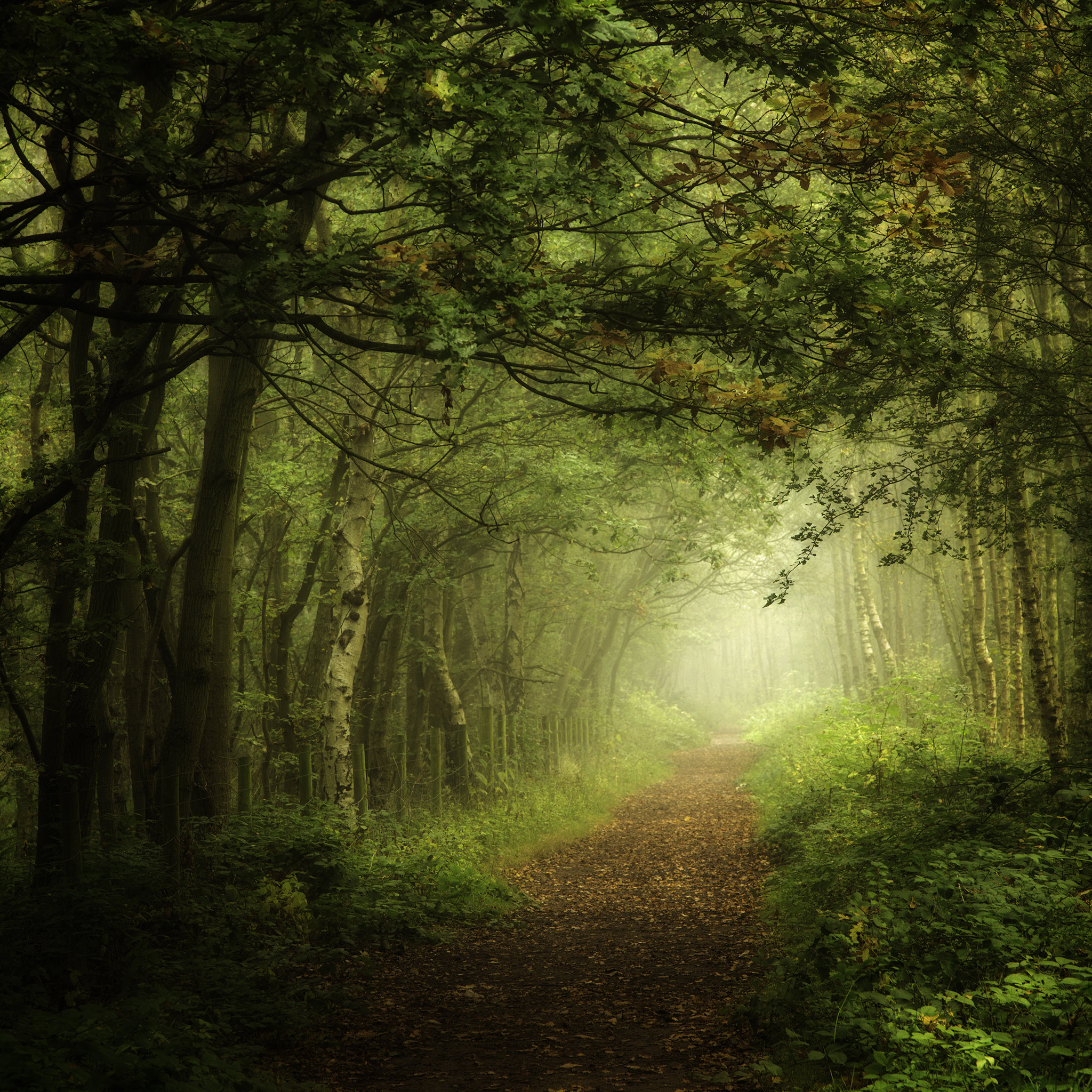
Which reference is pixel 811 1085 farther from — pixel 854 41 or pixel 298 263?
pixel 854 41

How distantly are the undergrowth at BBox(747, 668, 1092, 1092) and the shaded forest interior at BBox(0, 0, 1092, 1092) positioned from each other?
36 mm

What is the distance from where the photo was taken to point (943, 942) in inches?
206

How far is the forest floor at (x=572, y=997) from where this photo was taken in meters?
5.27

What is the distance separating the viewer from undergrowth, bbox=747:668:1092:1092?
405 cm

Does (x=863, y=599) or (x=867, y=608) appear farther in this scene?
(x=863, y=599)

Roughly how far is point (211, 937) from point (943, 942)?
501cm


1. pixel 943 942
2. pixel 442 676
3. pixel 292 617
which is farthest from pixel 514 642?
pixel 943 942

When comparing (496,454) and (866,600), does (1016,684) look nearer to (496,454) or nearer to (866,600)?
(496,454)

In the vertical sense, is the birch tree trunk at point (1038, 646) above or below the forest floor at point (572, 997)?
above

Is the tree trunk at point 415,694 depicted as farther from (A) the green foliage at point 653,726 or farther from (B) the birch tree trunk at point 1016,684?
(A) the green foliage at point 653,726

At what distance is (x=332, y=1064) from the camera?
17.9 ft

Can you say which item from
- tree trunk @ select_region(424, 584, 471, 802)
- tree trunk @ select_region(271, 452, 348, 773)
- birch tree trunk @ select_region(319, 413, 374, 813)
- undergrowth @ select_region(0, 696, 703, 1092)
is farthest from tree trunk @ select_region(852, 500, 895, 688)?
undergrowth @ select_region(0, 696, 703, 1092)

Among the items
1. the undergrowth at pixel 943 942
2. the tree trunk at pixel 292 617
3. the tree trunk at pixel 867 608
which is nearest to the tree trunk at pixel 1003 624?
the undergrowth at pixel 943 942

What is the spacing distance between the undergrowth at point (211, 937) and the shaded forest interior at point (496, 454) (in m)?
0.04
